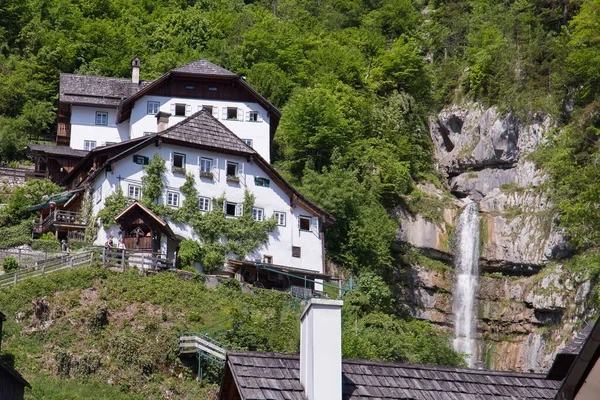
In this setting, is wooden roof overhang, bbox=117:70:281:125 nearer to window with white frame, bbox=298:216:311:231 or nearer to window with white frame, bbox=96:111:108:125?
window with white frame, bbox=96:111:108:125

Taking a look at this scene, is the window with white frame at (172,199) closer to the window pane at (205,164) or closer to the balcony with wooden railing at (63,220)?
the window pane at (205,164)

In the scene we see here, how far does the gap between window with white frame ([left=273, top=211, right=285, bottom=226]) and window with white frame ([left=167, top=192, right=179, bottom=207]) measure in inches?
208

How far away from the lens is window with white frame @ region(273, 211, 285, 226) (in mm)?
53281

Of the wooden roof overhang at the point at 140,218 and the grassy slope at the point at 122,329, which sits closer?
the grassy slope at the point at 122,329

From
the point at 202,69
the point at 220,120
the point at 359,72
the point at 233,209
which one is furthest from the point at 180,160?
the point at 359,72

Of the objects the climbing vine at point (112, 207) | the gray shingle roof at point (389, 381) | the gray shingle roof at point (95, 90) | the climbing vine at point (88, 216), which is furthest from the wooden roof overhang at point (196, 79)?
the gray shingle roof at point (389, 381)

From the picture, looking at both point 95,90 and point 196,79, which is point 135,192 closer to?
point 196,79

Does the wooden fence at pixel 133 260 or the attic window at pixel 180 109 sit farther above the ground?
the attic window at pixel 180 109

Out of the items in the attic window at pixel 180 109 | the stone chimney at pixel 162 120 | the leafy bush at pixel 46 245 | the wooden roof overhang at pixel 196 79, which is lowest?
the leafy bush at pixel 46 245

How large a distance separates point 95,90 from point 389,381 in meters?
51.8

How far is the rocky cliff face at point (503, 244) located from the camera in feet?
188

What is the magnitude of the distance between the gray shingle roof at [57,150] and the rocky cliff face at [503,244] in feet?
64.3

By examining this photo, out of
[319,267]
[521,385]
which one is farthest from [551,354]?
[521,385]

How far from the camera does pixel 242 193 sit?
53.0m
